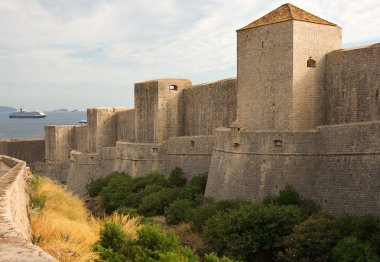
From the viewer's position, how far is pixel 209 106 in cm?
2272

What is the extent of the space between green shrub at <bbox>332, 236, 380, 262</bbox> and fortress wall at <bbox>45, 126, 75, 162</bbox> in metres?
26.7

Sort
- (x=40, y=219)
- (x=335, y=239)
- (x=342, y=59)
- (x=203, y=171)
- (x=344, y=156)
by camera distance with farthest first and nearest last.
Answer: (x=203, y=171)
(x=342, y=59)
(x=344, y=156)
(x=335, y=239)
(x=40, y=219)

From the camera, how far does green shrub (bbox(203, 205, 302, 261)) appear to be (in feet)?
43.8

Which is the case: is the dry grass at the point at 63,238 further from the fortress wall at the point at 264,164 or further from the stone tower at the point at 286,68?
the stone tower at the point at 286,68

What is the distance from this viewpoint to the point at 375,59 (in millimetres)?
15094

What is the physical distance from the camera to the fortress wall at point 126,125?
2873cm

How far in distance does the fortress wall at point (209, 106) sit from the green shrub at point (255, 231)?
772 centimetres

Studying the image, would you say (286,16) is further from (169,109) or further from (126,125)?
(126,125)

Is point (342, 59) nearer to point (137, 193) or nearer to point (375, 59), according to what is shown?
point (375, 59)

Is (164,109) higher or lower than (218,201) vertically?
higher

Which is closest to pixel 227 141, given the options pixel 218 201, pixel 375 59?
pixel 218 201

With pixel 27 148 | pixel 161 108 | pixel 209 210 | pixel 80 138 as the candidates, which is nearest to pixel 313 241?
pixel 209 210

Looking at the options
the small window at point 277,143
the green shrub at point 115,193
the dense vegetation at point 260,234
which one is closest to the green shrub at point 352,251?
the dense vegetation at point 260,234

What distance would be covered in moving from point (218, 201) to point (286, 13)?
7.24 metres
